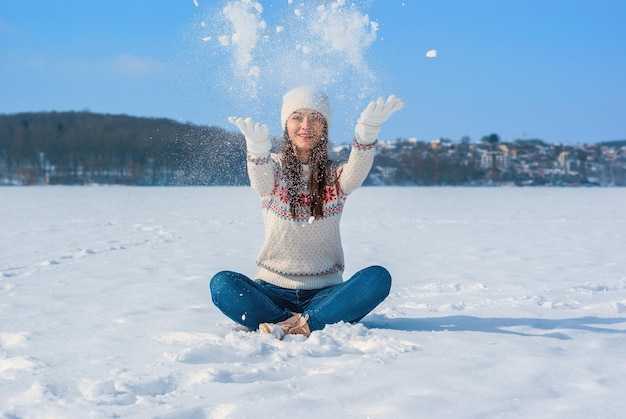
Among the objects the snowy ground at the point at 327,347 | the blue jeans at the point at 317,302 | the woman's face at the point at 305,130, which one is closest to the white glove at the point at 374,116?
the woman's face at the point at 305,130

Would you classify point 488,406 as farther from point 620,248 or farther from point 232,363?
point 620,248

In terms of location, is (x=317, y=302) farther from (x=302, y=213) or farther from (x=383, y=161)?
(x=383, y=161)

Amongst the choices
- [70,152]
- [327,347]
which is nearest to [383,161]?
[70,152]

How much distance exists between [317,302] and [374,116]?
990mm

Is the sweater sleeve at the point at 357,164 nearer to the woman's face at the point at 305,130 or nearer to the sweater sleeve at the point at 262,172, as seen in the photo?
the woman's face at the point at 305,130

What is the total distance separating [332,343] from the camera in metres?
2.90

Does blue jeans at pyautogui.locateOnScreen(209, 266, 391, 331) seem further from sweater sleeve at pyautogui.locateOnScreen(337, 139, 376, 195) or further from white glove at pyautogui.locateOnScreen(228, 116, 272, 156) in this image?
white glove at pyautogui.locateOnScreen(228, 116, 272, 156)

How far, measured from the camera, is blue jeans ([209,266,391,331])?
3.18 metres

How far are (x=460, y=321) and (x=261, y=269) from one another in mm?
1149

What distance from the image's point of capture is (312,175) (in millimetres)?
3479

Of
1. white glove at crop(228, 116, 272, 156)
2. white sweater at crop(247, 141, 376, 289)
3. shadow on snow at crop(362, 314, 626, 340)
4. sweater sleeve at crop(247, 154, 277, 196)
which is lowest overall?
shadow on snow at crop(362, 314, 626, 340)

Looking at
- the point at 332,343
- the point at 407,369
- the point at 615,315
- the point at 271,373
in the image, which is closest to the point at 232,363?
the point at 271,373

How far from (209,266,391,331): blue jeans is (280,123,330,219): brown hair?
1.46ft

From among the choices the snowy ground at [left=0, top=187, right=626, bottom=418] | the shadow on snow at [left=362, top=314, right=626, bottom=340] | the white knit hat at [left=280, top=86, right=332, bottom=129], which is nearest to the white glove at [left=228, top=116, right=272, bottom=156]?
the white knit hat at [left=280, top=86, right=332, bottom=129]
